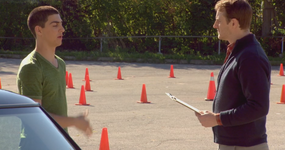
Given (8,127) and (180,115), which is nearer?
(8,127)

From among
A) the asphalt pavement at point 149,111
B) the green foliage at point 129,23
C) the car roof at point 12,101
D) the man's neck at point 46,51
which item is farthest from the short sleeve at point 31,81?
the green foliage at point 129,23

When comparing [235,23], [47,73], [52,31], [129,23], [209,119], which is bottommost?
[209,119]

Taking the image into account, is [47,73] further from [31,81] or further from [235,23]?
[235,23]

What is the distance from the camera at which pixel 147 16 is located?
88.7 feet

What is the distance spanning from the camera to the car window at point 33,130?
276 cm

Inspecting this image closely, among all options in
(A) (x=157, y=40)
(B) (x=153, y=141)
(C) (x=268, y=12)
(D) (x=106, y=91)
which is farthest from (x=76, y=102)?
(C) (x=268, y=12)

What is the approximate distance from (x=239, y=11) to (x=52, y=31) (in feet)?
5.21

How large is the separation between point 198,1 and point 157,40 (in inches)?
126

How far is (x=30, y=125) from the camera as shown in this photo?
2807 mm

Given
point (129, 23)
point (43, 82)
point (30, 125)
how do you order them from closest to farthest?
1. point (30, 125)
2. point (43, 82)
3. point (129, 23)

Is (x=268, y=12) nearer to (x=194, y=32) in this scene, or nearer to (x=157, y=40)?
(x=194, y=32)

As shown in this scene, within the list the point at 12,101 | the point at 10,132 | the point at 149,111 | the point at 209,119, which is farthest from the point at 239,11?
the point at 149,111

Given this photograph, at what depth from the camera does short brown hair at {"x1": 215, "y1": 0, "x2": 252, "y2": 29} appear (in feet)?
10.8

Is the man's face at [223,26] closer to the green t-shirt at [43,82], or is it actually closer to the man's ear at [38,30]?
the green t-shirt at [43,82]
